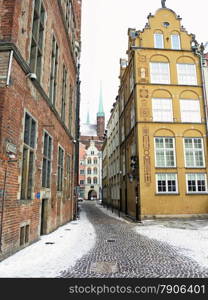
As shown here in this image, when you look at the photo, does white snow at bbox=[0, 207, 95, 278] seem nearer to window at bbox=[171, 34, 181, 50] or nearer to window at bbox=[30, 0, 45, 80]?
window at bbox=[30, 0, 45, 80]

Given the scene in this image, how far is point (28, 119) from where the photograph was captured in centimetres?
803

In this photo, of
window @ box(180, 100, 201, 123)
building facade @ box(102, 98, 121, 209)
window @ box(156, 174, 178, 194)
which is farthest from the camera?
building facade @ box(102, 98, 121, 209)

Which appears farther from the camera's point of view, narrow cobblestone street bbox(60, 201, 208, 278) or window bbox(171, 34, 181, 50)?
window bbox(171, 34, 181, 50)

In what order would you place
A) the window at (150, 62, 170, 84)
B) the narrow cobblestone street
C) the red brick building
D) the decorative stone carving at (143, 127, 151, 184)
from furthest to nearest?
1. the window at (150, 62, 170, 84)
2. the decorative stone carving at (143, 127, 151, 184)
3. the red brick building
4. the narrow cobblestone street

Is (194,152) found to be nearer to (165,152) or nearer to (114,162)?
(165,152)

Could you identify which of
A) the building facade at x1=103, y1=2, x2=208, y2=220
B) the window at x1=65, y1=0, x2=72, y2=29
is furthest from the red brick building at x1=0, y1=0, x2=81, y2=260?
the building facade at x1=103, y1=2, x2=208, y2=220

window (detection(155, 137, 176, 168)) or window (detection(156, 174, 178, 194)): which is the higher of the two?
window (detection(155, 137, 176, 168))

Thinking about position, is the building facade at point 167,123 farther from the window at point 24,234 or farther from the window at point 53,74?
the window at point 24,234

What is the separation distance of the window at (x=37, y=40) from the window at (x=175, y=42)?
560 inches

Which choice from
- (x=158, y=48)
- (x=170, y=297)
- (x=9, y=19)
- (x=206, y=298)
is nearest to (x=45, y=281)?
(x=170, y=297)

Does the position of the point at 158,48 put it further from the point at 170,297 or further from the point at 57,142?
the point at 170,297

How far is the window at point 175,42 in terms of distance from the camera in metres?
19.8

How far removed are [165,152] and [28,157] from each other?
41.4 ft

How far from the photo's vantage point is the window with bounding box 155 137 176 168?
1742cm
